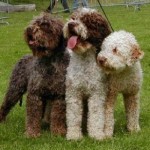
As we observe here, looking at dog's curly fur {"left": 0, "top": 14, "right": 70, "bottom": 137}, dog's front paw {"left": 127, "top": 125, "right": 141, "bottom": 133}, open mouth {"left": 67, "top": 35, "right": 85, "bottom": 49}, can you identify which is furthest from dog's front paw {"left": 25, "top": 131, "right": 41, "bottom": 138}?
open mouth {"left": 67, "top": 35, "right": 85, "bottom": 49}

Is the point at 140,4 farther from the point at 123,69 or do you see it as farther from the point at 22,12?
the point at 123,69

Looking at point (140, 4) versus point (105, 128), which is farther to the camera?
point (140, 4)

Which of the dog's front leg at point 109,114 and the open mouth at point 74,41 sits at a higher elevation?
the open mouth at point 74,41

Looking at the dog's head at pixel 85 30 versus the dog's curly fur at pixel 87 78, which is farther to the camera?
the dog's curly fur at pixel 87 78

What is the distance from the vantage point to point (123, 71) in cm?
713

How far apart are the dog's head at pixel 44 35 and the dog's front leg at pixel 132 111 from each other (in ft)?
3.88

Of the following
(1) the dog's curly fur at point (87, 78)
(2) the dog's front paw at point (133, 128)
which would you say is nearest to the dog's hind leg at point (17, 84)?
→ (1) the dog's curly fur at point (87, 78)

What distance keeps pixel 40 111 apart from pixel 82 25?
1388 millimetres

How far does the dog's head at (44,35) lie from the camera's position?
23.3 feet

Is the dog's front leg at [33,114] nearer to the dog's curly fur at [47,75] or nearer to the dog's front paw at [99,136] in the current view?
the dog's curly fur at [47,75]

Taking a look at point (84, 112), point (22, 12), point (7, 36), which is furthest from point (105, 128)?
point (22, 12)

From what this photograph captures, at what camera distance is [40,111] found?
753cm

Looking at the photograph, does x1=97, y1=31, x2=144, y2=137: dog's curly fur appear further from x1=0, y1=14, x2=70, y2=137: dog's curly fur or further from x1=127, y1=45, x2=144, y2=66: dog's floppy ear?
x1=0, y1=14, x2=70, y2=137: dog's curly fur

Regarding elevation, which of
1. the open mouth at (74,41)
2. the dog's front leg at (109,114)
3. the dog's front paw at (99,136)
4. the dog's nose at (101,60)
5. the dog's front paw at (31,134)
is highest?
the open mouth at (74,41)
